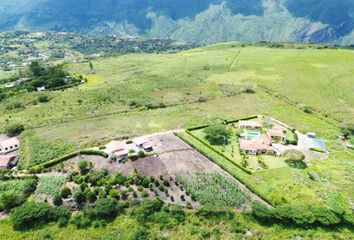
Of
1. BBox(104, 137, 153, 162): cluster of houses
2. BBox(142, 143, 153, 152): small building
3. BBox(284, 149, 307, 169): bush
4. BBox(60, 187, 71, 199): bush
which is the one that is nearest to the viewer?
BBox(60, 187, 71, 199): bush

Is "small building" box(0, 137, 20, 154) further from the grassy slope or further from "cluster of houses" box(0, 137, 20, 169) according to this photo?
the grassy slope

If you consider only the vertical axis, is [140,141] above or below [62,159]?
above

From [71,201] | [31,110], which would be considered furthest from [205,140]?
[31,110]

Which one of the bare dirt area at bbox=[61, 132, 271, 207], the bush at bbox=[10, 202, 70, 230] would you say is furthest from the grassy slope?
the bare dirt area at bbox=[61, 132, 271, 207]

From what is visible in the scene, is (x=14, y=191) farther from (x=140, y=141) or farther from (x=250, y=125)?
(x=250, y=125)

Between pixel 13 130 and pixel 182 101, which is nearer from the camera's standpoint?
pixel 13 130

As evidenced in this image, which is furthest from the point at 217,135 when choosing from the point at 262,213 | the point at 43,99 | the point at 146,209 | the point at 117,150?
the point at 43,99

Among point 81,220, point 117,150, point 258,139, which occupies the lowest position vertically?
point 81,220
